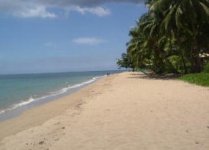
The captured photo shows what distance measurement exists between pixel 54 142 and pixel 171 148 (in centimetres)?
280

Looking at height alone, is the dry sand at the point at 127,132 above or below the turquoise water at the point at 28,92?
above

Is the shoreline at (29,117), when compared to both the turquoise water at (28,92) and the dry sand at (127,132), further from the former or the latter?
the turquoise water at (28,92)

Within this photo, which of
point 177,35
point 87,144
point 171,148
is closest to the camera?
point 171,148

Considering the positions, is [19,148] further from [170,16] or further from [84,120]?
[170,16]

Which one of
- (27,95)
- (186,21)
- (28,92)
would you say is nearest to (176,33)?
(186,21)

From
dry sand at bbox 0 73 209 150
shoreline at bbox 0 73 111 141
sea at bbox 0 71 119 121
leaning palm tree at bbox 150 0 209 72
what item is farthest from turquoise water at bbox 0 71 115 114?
leaning palm tree at bbox 150 0 209 72

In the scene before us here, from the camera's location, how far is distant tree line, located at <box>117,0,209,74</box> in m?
33.9

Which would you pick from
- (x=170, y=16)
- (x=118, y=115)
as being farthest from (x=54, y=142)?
(x=170, y=16)

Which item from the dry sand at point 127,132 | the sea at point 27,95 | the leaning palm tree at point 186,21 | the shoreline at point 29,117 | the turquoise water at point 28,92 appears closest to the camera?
the dry sand at point 127,132

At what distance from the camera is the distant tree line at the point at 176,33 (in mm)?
33906

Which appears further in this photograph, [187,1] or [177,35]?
[177,35]

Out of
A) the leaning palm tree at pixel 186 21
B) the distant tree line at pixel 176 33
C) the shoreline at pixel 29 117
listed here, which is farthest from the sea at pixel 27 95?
the leaning palm tree at pixel 186 21

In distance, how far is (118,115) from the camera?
500 inches

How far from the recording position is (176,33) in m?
35.6
